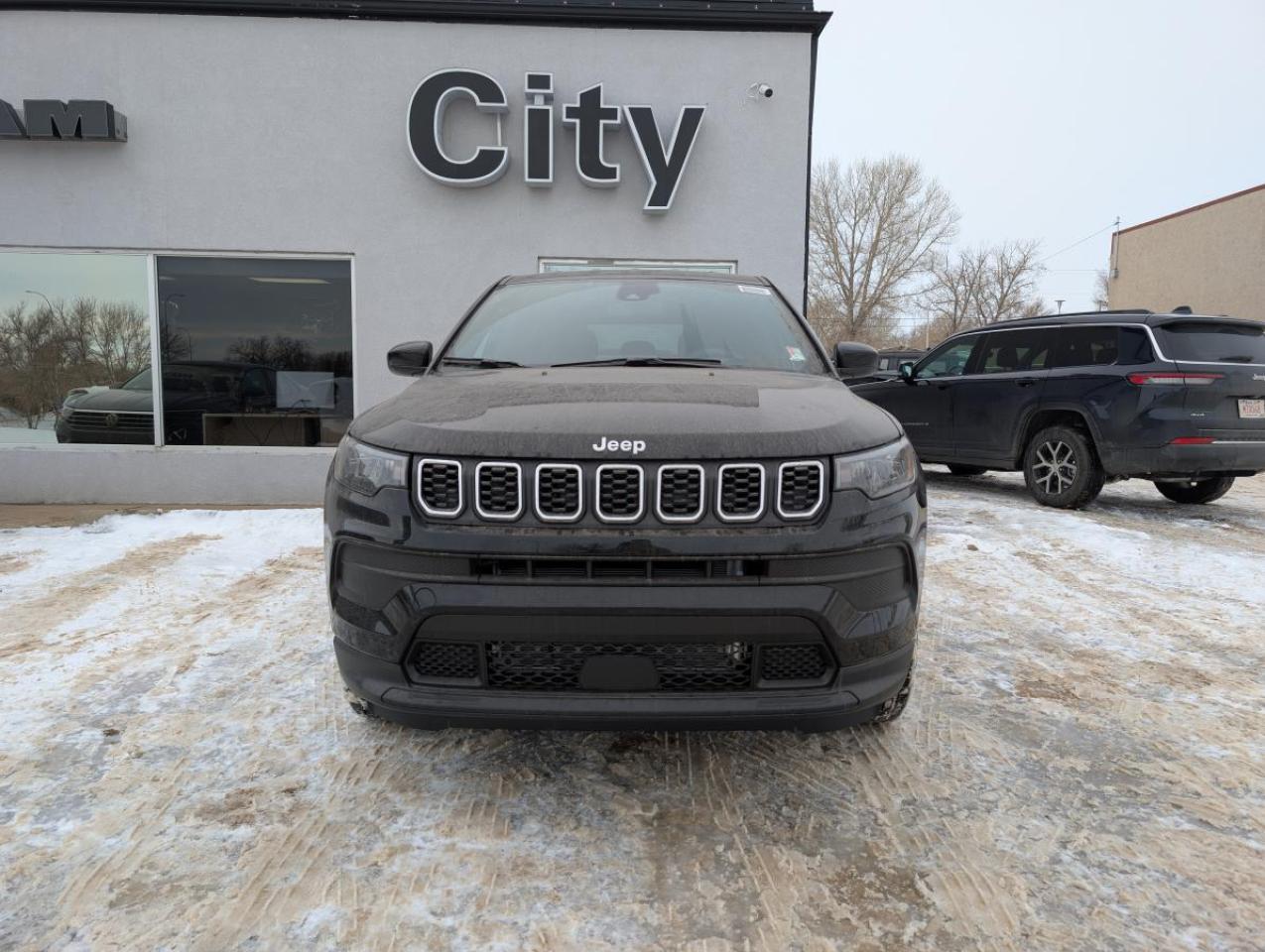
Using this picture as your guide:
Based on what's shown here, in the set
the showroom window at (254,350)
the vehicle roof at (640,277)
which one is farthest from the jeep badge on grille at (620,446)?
the showroom window at (254,350)

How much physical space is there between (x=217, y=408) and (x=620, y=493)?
719 centimetres

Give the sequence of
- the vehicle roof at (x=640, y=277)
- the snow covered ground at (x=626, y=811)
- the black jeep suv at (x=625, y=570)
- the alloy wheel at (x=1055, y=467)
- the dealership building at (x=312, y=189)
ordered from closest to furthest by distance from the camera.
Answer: the snow covered ground at (x=626, y=811), the black jeep suv at (x=625, y=570), the vehicle roof at (x=640, y=277), the alloy wheel at (x=1055, y=467), the dealership building at (x=312, y=189)

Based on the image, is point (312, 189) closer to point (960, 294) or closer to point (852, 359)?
point (852, 359)

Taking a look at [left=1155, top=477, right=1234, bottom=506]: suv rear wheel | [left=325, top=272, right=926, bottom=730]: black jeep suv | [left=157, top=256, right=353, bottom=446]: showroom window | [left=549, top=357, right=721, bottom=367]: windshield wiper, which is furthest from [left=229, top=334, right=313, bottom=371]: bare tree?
[left=1155, top=477, right=1234, bottom=506]: suv rear wheel

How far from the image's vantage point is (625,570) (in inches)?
77.8

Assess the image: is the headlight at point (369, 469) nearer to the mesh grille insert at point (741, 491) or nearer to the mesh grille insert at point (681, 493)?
the mesh grille insert at point (681, 493)

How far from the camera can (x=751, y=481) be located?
200cm

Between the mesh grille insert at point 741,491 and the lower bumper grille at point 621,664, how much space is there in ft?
1.08

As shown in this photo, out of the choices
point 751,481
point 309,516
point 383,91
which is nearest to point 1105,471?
point 751,481

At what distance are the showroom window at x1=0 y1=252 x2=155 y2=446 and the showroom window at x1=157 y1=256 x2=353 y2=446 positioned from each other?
0.26 metres

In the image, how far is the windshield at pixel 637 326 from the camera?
10.2ft

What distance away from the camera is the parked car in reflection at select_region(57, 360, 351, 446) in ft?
25.6

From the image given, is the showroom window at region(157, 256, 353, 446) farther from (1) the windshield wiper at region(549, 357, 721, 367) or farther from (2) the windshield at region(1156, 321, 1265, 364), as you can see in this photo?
(2) the windshield at region(1156, 321, 1265, 364)

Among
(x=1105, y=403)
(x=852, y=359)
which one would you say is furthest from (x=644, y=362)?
(x=1105, y=403)
